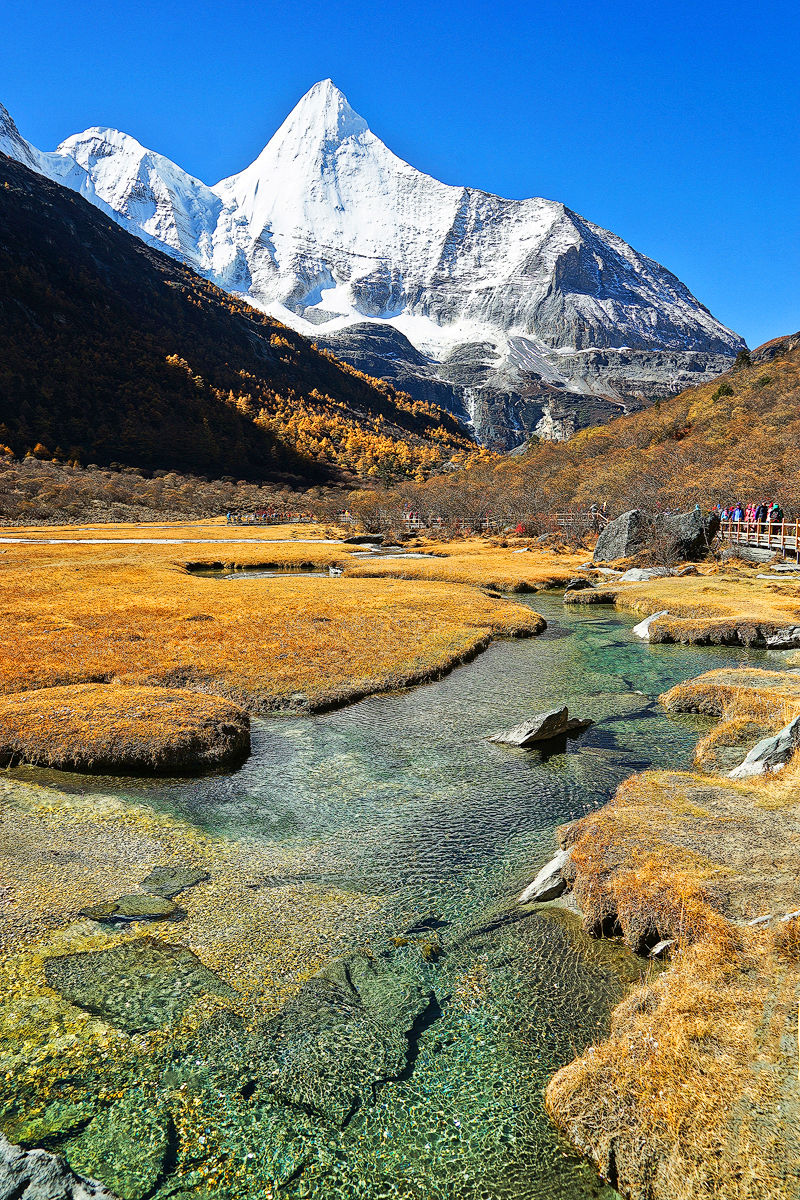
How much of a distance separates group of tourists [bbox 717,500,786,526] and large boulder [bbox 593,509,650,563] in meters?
7.43

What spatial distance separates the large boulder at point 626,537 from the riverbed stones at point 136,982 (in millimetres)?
55127

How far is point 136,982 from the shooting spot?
28.6 feet

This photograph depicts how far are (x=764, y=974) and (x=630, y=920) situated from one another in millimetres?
2122

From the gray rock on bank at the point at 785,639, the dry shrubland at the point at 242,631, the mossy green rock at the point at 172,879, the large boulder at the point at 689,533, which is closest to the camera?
the mossy green rock at the point at 172,879

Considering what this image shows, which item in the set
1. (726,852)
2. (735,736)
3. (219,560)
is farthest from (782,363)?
(726,852)

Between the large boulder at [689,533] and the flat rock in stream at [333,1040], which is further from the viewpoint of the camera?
the large boulder at [689,533]

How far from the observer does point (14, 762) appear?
52.6 ft

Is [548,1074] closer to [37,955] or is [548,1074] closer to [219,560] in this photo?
[37,955]

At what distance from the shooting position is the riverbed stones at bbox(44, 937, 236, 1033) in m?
8.18

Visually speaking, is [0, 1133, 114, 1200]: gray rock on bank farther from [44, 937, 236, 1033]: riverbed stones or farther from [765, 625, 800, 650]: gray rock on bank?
[765, 625, 800, 650]: gray rock on bank

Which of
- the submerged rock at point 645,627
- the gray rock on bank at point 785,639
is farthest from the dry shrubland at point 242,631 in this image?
the gray rock on bank at point 785,639

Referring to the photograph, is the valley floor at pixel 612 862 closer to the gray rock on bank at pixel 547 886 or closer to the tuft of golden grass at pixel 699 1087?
the tuft of golden grass at pixel 699 1087

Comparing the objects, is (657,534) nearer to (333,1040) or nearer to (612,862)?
(612,862)

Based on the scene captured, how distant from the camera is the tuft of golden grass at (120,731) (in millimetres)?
16047
